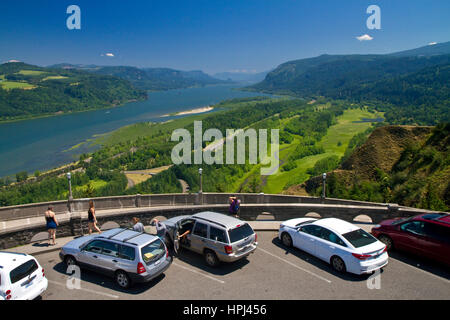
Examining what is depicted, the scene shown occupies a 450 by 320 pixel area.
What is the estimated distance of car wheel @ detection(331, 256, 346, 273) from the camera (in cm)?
1018

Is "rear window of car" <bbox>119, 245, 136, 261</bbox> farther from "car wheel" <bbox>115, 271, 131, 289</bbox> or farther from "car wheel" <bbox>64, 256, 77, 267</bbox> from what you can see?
"car wheel" <bbox>64, 256, 77, 267</bbox>

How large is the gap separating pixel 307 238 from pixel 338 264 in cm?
149

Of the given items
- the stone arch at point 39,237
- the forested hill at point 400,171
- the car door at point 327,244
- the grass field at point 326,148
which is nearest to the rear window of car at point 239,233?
the car door at point 327,244

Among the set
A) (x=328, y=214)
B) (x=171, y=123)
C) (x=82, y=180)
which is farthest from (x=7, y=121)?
(x=328, y=214)

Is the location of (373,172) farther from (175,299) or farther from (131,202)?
(175,299)

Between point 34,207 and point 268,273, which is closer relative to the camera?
point 268,273

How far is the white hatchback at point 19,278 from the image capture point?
8.22 metres

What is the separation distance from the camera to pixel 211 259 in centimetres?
1096

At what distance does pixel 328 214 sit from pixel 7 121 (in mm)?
214827

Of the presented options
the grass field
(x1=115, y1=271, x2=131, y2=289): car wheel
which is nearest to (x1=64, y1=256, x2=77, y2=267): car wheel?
(x1=115, y1=271, x2=131, y2=289): car wheel

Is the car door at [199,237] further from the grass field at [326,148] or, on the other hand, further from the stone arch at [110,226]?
the grass field at [326,148]

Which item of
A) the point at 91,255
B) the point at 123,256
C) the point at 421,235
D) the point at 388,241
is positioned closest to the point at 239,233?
the point at 123,256

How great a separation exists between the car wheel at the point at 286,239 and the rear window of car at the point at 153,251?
198 inches

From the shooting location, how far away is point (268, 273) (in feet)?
34.6
